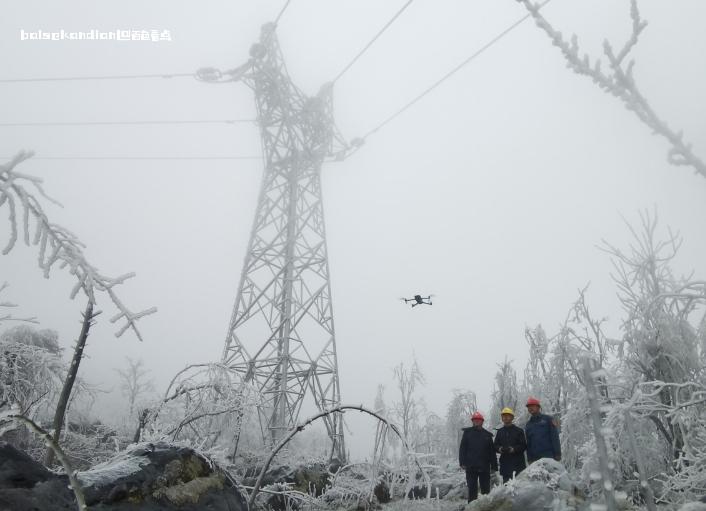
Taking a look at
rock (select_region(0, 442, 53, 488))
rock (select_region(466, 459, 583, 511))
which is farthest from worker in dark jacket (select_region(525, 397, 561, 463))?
rock (select_region(0, 442, 53, 488))

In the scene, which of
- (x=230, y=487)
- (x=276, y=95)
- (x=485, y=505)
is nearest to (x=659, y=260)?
(x=485, y=505)

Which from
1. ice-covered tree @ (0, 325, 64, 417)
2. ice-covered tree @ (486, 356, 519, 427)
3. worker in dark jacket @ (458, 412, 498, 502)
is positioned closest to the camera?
worker in dark jacket @ (458, 412, 498, 502)

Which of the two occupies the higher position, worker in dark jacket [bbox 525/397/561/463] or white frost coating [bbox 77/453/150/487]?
white frost coating [bbox 77/453/150/487]

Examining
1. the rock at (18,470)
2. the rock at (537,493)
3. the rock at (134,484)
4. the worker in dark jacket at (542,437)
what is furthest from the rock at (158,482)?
the worker in dark jacket at (542,437)

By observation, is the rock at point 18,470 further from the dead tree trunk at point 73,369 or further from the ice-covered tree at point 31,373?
the ice-covered tree at point 31,373

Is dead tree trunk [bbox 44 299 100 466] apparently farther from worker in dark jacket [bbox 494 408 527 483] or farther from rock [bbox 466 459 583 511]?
worker in dark jacket [bbox 494 408 527 483]

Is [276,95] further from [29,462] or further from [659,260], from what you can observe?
[29,462]

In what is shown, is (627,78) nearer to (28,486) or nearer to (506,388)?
(28,486)

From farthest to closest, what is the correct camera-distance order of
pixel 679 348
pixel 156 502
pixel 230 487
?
pixel 679 348
pixel 230 487
pixel 156 502
